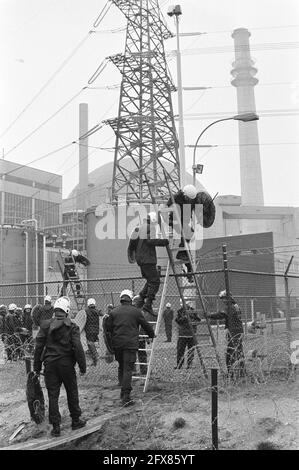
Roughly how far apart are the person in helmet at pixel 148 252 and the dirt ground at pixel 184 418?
5.14 ft

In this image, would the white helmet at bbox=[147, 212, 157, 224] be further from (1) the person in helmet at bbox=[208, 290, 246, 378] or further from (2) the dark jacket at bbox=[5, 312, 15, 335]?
(2) the dark jacket at bbox=[5, 312, 15, 335]

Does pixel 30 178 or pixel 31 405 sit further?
pixel 30 178

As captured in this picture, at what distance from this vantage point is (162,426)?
684cm

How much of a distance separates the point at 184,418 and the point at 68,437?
1571 millimetres

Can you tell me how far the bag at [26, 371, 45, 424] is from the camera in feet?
25.0

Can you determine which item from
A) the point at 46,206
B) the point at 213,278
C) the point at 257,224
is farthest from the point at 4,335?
the point at 46,206

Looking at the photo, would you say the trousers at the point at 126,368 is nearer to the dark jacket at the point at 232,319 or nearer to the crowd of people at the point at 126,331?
the crowd of people at the point at 126,331

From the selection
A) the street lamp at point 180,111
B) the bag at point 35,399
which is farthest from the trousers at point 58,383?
the street lamp at point 180,111

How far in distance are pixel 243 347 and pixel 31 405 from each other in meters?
3.58

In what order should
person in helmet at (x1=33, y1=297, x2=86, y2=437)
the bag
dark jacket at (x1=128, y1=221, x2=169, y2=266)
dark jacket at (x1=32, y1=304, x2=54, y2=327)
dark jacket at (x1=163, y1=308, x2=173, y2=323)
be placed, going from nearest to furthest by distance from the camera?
Result: person in helmet at (x1=33, y1=297, x2=86, y2=437) → the bag → dark jacket at (x1=128, y1=221, x2=169, y2=266) → dark jacket at (x1=32, y1=304, x2=54, y2=327) → dark jacket at (x1=163, y1=308, x2=173, y2=323)

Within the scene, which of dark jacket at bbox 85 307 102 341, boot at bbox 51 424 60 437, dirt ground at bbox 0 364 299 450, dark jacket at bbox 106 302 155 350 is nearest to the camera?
dirt ground at bbox 0 364 299 450

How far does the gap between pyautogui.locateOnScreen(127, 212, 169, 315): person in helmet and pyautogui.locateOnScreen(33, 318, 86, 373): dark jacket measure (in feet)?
6.21

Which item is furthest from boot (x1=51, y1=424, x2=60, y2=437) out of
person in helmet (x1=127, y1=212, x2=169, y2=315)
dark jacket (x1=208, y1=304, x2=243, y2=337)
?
dark jacket (x1=208, y1=304, x2=243, y2=337)
